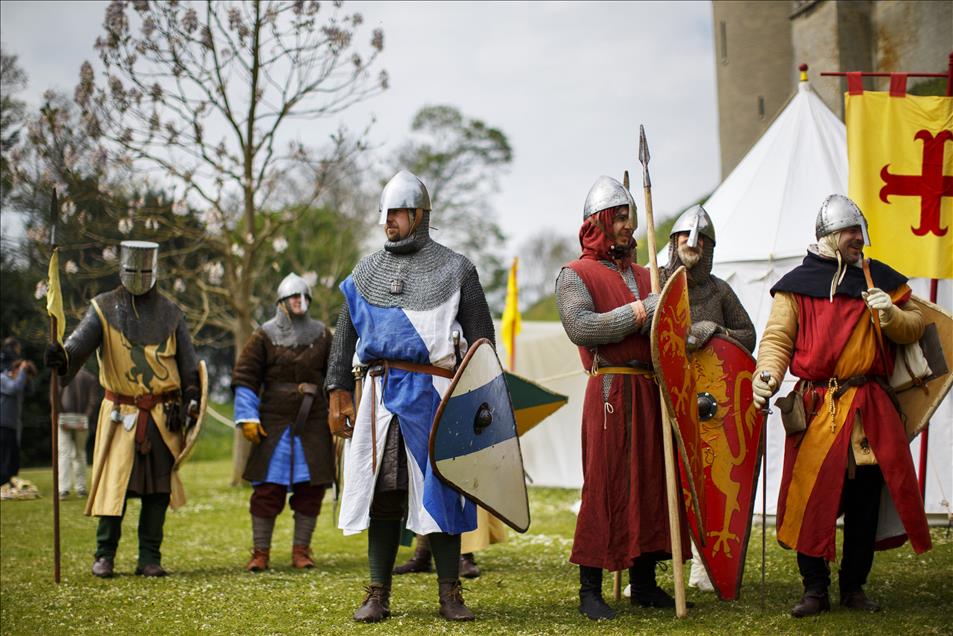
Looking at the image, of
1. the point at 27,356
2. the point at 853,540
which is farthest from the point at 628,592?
the point at 27,356

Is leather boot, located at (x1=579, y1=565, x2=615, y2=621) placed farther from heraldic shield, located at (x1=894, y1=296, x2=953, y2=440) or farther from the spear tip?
the spear tip

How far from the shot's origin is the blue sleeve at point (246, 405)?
660 centimetres

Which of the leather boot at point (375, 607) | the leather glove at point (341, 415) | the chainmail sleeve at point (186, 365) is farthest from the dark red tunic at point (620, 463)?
the chainmail sleeve at point (186, 365)

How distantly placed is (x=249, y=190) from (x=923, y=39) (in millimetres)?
8037

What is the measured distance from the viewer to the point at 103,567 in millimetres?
6215

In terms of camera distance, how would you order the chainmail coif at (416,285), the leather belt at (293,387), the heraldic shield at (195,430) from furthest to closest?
the leather belt at (293,387) < the heraldic shield at (195,430) < the chainmail coif at (416,285)

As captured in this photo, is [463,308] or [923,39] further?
[923,39]

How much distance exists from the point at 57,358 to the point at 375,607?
2.58 metres

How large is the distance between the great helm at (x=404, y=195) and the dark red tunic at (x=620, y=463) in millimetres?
762

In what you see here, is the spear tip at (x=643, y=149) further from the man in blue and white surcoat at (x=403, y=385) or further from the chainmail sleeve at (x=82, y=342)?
the chainmail sleeve at (x=82, y=342)

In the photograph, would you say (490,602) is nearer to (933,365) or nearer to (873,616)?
(873,616)

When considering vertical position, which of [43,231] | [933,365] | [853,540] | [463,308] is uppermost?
[43,231]

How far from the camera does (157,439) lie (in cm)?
629

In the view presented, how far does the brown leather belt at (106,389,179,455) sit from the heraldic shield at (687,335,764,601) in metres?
3.35
